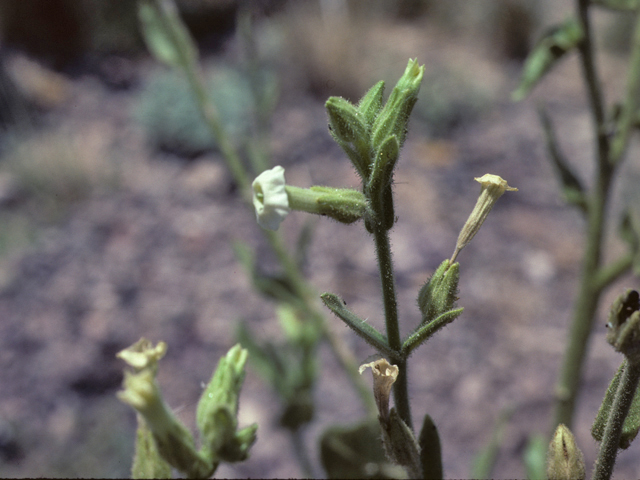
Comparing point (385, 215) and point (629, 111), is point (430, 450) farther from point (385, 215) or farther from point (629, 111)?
point (629, 111)

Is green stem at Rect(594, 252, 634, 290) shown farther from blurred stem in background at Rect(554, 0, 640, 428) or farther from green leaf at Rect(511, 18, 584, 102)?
green leaf at Rect(511, 18, 584, 102)

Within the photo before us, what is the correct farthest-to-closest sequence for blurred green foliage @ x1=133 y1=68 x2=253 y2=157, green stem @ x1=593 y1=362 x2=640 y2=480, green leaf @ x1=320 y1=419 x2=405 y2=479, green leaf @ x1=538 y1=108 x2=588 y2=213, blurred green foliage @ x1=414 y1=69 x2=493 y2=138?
blurred green foliage @ x1=414 y1=69 x2=493 y2=138
blurred green foliage @ x1=133 y1=68 x2=253 y2=157
green leaf @ x1=538 y1=108 x2=588 y2=213
green leaf @ x1=320 y1=419 x2=405 y2=479
green stem @ x1=593 y1=362 x2=640 y2=480

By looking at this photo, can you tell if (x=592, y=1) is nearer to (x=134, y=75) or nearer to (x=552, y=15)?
(x=134, y=75)

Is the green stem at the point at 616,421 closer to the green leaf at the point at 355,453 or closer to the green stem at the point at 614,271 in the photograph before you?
the green leaf at the point at 355,453

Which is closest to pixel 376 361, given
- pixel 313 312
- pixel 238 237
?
pixel 313 312

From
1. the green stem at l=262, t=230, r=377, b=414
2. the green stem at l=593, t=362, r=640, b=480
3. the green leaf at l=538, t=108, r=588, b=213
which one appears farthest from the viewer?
the green stem at l=262, t=230, r=377, b=414

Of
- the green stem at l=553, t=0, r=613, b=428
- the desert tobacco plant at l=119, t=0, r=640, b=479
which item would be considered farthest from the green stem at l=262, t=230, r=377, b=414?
the desert tobacco plant at l=119, t=0, r=640, b=479
